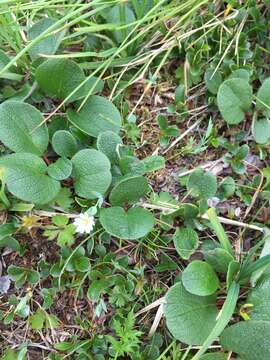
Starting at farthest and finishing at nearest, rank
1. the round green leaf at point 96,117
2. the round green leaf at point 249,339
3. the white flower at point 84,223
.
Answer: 1. the round green leaf at point 96,117
2. the white flower at point 84,223
3. the round green leaf at point 249,339

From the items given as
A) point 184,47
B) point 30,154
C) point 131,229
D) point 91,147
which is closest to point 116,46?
point 184,47

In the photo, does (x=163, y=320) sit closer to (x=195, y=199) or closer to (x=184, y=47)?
(x=195, y=199)

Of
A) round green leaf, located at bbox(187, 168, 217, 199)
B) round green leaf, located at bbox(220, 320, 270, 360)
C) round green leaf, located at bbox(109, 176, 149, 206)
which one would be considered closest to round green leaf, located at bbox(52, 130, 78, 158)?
round green leaf, located at bbox(109, 176, 149, 206)

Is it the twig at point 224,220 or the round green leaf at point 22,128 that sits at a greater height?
the round green leaf at point 22,128

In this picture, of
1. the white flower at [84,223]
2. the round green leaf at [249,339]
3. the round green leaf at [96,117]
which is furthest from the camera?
the round green leaf at [96,117]

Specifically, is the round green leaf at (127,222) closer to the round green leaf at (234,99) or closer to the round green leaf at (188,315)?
the round green leaf at (188,315)

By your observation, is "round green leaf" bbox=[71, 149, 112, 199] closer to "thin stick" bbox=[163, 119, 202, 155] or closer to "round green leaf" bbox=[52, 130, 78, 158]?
"round green leaf" bbox=[52, 130, 78, 158]

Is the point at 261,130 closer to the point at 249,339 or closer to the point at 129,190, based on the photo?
the point at 129,190

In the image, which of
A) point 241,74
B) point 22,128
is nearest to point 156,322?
point 22,128

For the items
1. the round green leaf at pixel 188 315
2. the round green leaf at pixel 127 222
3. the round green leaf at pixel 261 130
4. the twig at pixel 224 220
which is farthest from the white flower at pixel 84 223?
the round green leaf at pixel 261 130
